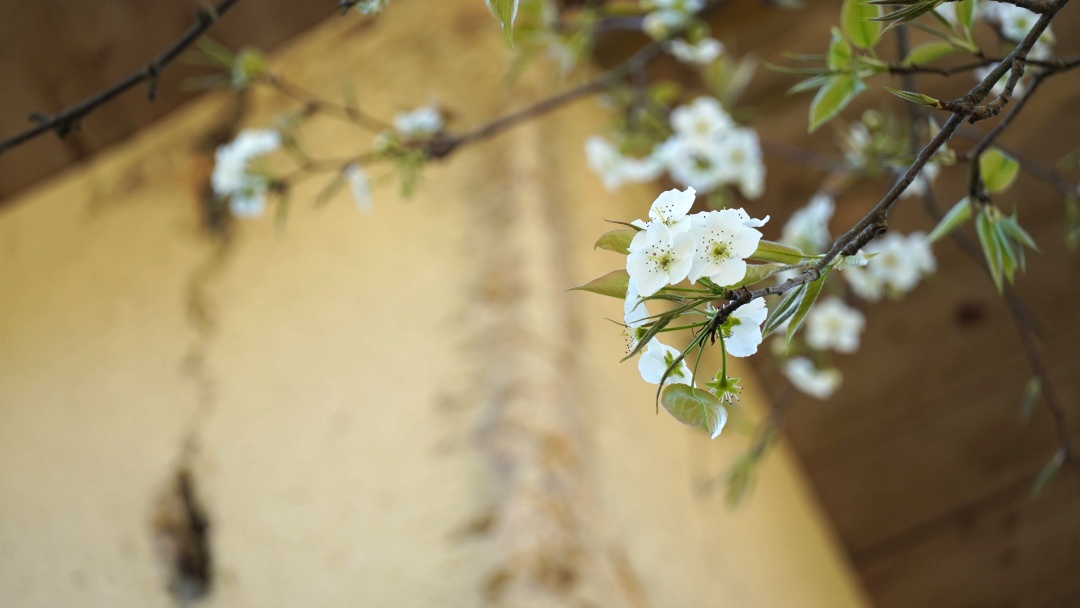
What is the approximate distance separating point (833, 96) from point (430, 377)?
53cm

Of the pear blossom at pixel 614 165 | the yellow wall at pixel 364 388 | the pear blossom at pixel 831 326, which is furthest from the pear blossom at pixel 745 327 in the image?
the pear blossom at pixel 831 326

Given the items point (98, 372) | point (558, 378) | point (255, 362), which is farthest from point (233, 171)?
point (558, 378)

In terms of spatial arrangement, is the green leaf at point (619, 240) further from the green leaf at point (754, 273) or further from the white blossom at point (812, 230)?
the white blossom at point (812, 230)

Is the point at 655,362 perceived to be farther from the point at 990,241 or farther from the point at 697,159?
the point at 697,159

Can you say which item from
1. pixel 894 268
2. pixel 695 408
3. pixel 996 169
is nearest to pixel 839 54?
pixel 996 169

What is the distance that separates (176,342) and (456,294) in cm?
41

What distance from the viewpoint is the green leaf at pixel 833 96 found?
720mm

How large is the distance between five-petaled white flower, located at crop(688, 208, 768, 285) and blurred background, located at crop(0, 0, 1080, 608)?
15.8 inches

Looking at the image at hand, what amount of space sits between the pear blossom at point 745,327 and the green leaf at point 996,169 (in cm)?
27

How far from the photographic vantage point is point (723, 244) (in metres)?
0.47

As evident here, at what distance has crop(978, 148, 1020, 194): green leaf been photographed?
65 centimetres

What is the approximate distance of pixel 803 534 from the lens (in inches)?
68.0

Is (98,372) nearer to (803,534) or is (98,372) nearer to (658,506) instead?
(658,506)

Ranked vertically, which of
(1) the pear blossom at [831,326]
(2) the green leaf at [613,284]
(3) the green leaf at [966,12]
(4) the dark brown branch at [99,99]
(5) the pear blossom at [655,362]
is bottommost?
(5) the pear blossom at [655,362]
